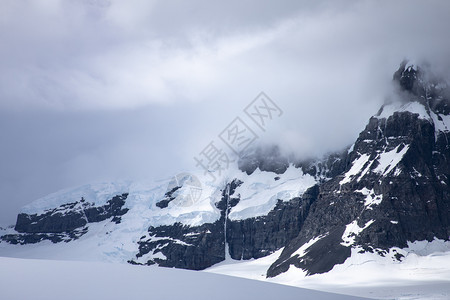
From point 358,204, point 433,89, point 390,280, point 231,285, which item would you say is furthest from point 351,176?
point 231,285

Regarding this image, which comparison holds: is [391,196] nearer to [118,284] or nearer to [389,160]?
[389,160]

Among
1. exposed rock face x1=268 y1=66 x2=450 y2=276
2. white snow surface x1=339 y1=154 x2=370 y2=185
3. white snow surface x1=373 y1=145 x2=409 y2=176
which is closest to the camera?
exposed rock face x1=268 y1=66 x2=450 y2=276

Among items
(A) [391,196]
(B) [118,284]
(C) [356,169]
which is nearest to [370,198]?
Result: (A) [391,196]

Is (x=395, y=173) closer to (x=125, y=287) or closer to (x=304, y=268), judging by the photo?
(x=304, y=268)

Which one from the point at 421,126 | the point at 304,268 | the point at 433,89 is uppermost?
the point at 433,89

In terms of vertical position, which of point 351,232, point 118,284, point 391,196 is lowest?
point 118,284

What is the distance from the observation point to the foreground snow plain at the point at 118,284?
1825 cm

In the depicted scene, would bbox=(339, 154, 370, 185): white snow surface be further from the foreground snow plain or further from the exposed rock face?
the foreground snow plain

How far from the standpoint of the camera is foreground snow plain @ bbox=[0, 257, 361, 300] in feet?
59.9

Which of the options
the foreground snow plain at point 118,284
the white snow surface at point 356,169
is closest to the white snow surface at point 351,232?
the white snow surface at point 356,169

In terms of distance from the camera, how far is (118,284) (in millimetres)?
19344

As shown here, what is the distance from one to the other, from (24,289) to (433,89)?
20356 centimetres

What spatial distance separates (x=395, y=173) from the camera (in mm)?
174750

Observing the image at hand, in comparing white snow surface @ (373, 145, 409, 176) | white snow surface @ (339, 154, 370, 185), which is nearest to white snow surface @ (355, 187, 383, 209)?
white snow surface @ (373, 145, 409, 176)
